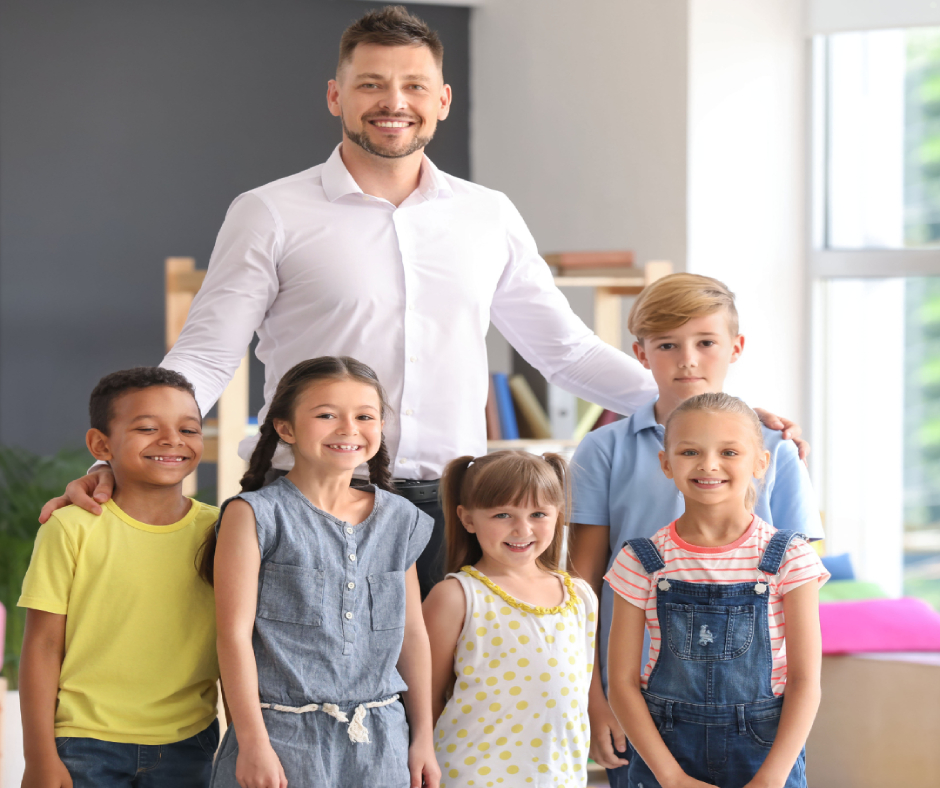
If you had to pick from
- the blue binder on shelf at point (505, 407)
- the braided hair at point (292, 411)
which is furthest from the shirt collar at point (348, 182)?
the blue binder on shelf at point (505, 407)

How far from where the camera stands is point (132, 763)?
4.80ft

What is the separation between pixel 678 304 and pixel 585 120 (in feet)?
7.66

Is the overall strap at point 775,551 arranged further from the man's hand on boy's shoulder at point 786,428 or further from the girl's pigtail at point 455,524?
the girl's pigtail at point 455,524

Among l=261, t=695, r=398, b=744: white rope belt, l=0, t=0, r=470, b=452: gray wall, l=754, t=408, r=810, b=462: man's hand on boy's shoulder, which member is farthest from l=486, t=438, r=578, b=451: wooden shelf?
l=261, t=695, r=398, b=744: white rope belt

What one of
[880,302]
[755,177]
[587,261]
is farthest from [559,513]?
[880,302]

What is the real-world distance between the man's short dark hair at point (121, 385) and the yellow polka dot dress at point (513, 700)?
519 millimetres

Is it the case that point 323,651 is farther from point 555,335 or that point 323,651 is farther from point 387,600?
point 555,335

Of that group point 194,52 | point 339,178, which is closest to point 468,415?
point 339,178

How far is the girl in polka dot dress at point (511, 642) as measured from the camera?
5.10 ft

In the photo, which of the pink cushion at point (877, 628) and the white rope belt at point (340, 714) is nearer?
the white rope belt at point (340, 714)

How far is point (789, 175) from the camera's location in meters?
3.66

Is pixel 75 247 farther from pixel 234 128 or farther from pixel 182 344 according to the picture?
pixel 182 344

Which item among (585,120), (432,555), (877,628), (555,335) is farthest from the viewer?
(585,120)

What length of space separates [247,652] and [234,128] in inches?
122
